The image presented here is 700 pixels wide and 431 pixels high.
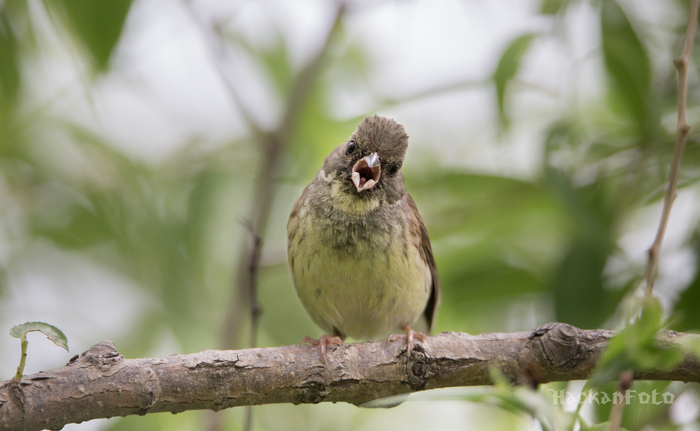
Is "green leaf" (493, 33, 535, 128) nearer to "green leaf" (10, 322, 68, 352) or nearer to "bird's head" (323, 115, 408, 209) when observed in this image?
"bird's head" (323, 115, 408, 209)

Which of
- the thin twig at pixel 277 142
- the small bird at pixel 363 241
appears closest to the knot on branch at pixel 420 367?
the small bird at pixel 363 241

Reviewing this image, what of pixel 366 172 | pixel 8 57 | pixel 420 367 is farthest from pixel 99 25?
pixel 420 367

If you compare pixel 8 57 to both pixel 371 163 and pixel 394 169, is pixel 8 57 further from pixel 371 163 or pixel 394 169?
pixel 394 169

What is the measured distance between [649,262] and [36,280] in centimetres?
356

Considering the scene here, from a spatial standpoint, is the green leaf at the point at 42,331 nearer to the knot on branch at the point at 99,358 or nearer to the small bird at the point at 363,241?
the knot on branch at the point at 99,358

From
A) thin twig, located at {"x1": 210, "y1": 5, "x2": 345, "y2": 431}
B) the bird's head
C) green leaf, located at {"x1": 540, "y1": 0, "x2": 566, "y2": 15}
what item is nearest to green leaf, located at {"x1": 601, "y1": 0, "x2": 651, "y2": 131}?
green leaf, located at {"x1": 540, "y1": 0, "x2": 566, "y2": 15}

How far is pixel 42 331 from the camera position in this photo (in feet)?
5.70

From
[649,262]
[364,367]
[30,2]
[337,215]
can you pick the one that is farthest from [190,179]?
[649,262]

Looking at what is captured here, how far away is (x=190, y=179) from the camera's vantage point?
3.80 metres

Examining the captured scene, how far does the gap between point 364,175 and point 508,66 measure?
0.91 meters

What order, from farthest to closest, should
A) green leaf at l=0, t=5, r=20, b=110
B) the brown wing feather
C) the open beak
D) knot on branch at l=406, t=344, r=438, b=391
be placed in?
1. the brown wing feather
2. the open beak
3. green leaf at l=0, t=5, r=20, b=110
4. knot on branch at l=406, t=344, r=438, b=391

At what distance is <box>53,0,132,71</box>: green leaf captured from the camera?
255 centimetres

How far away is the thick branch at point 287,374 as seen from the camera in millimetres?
2117

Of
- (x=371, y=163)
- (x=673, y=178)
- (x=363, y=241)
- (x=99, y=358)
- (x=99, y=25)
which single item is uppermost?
(x=99, y=25)
